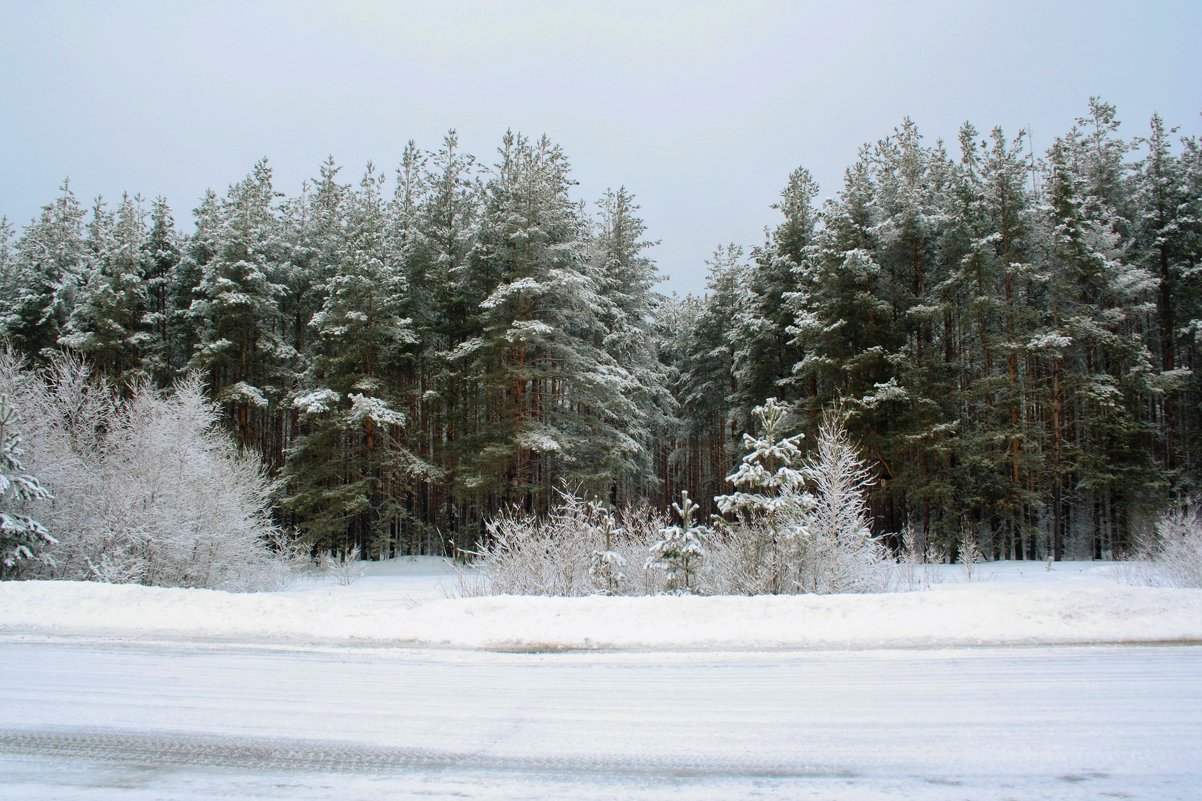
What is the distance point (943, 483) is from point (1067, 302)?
9.41 metres

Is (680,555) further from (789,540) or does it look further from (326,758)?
(326,758)

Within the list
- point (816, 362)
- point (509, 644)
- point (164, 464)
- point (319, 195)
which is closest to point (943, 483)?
point (816, 362)

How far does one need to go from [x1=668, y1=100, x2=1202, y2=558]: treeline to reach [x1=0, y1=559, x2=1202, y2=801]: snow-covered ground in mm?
17246

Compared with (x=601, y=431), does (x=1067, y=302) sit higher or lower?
higher

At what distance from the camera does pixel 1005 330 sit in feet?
87.0

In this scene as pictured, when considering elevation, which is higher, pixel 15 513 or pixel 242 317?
pixel 242 317

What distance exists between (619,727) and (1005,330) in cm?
2706

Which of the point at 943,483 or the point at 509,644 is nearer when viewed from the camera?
the point at 509,644

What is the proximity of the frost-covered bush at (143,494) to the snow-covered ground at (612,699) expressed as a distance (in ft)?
18.7

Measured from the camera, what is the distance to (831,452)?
44.5ft

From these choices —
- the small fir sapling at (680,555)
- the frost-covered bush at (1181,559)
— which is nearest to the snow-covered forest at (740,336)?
the frost-covered bush at (1181,559)

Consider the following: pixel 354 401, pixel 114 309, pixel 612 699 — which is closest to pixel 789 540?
pixel 612 699

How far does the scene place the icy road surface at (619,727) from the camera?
12.9ft

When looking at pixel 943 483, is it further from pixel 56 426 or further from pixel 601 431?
pixel 56 426
